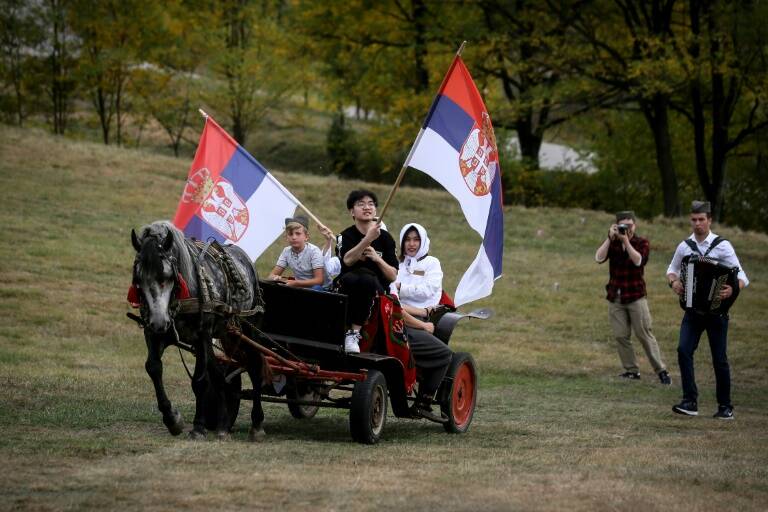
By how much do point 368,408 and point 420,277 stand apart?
5.41 ft

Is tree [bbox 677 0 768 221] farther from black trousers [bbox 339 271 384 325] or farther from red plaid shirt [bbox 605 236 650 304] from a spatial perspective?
black trousers [bbox 339 271 384 325]

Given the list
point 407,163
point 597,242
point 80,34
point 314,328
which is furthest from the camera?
point 80,34

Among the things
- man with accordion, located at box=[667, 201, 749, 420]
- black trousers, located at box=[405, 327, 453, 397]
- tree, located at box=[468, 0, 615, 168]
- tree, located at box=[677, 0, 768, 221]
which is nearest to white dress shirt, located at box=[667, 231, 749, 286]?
man with accordion, located at box=[667, 201, 749, 420]

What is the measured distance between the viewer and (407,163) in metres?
10.5

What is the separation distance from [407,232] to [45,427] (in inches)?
135

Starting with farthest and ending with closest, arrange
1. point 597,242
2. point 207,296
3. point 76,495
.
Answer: point 597,242
point 207,296
point 76,495

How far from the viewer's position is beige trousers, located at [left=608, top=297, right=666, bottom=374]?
51.0 feet

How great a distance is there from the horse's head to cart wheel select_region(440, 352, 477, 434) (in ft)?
9.60

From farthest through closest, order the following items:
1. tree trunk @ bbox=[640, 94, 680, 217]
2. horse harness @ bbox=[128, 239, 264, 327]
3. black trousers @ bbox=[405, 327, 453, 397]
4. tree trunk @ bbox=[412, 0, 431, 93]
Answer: tree trunk @ bbox=[412, 0, 431, 93] < tree trunk @ bbox=[640, 94, 680, 217] < black trousers @ bbox=[405, 327, 453, 397] < horse harness @ bbox=[128, 239, 264, 327]

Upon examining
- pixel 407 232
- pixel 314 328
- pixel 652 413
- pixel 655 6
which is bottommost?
pixel 652 413

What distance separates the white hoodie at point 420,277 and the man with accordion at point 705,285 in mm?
2648

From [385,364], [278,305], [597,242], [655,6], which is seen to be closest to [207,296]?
[278,305]

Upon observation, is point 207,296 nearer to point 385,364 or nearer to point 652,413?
point 385,364

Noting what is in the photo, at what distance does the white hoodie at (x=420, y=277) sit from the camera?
34.9ft
